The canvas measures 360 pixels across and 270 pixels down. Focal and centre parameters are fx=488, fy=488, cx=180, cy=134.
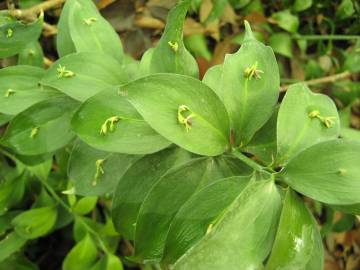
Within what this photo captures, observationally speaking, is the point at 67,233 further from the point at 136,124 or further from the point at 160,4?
the point at 136,124

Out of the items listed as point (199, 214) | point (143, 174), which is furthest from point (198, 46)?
point (199, 214)

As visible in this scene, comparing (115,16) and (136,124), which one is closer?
(136,124)

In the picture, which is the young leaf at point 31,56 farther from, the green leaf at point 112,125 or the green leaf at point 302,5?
the green leaf at point 302,5

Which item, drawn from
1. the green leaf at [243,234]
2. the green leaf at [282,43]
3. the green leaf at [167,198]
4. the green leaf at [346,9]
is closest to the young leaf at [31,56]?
the green leaf at [167,198]

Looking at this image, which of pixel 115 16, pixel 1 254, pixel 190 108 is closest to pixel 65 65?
pixel 190 108

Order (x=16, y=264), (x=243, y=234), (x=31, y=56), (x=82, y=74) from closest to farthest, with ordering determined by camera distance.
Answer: (x=243, y=234)
(x=82, y=74)
(x=31, y=56)
(x=16, y=264)

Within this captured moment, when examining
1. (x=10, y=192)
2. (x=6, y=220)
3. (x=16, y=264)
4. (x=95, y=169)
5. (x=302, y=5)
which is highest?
(x=95, y=169)

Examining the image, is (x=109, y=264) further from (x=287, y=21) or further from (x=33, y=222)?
(x=287, y=21)
